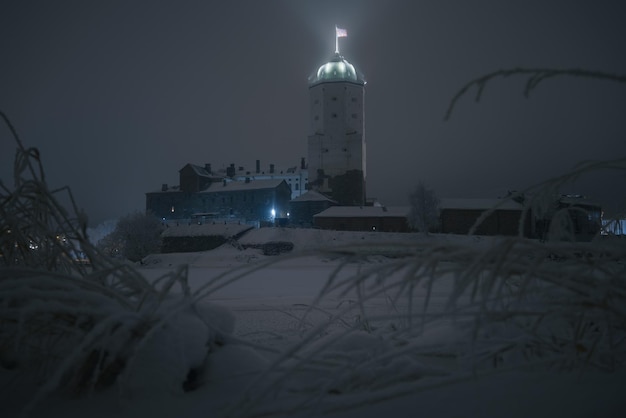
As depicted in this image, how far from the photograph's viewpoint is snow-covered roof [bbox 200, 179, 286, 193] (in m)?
Result: 50.3

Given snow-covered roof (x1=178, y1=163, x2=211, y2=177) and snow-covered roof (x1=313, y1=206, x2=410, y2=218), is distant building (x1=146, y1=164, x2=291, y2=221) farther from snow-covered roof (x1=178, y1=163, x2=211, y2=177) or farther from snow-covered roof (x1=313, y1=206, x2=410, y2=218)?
snow-covered roof (x1=313, y1=206, x2=410, y2=218)

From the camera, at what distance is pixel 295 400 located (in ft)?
3.31

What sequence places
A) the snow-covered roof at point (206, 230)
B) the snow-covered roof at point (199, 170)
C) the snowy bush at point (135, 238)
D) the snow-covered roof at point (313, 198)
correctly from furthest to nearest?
the snow-covered roof at point (199, 170) → the snow-covered roof at point (313, 198) → the snow-covered roof at point (206, 230) → the snowy bush at point (135, 238)

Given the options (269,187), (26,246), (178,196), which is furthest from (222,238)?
(26,246)

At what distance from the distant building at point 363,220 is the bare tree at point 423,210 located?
963 mm

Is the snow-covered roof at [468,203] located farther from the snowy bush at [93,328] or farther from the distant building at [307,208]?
the snowy bush at [93,328]

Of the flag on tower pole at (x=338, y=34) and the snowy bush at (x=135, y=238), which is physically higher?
the flag on tower pole at (x=338, y=34)

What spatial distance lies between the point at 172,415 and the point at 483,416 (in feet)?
2.52

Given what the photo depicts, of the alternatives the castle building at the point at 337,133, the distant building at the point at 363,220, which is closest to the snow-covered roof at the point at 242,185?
the castle building at the point at 337,133

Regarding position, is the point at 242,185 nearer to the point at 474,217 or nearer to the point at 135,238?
the point at 135,238

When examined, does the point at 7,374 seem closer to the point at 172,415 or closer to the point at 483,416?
the point at 172,415

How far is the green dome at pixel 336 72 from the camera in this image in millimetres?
53562

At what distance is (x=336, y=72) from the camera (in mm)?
53844

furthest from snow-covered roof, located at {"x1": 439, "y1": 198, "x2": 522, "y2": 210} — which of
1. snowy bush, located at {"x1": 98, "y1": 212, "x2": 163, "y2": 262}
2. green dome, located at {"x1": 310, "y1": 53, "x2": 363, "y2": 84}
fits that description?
snowy bush, located at {"x1": 98, "y1": 212, "x2": 163, "y2": 262}
